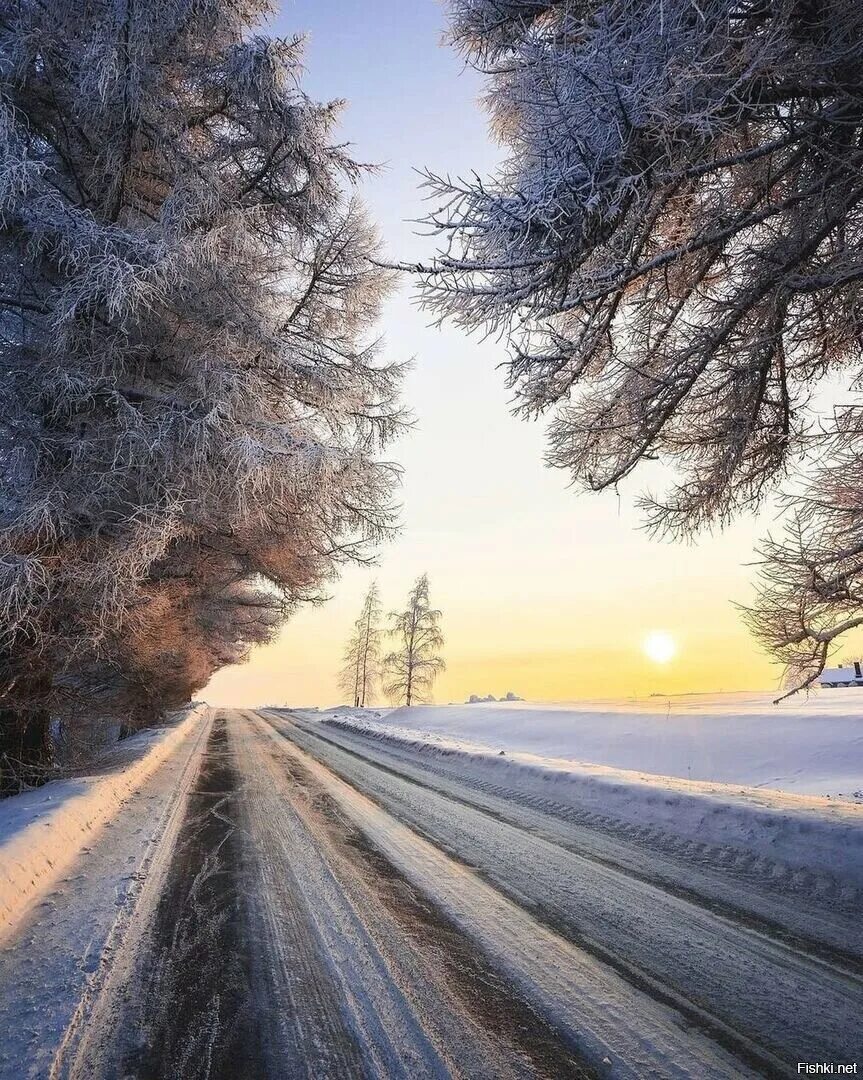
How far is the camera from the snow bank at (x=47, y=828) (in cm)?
327

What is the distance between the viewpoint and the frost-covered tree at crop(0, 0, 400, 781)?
5320mm

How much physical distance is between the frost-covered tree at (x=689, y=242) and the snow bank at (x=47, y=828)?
454cm

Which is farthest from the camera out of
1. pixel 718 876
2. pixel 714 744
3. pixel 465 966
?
pixel 714 744

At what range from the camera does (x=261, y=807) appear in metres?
5.76

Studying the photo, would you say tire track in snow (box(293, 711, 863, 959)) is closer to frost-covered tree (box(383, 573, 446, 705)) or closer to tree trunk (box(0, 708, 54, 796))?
tree trunk (box(0, 708, 54, 796))

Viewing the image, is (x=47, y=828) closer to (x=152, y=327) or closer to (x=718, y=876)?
(x=718, y=876)

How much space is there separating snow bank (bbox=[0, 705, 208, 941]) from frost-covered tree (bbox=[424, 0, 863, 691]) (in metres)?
4.54

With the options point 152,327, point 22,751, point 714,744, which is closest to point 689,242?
point 152,327

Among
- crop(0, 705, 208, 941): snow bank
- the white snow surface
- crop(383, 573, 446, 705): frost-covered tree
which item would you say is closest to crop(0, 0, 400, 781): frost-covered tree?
crop(0, 705, 208, 941): snow bank

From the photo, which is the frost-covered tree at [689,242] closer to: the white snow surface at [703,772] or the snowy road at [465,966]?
the white snow surface at [703,772]

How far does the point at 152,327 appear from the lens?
22.0 feet

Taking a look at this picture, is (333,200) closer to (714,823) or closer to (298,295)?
(298,295)

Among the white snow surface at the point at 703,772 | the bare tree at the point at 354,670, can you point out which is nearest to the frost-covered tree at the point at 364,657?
the bare tree at the point at 354,670

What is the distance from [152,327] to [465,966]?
719cm
